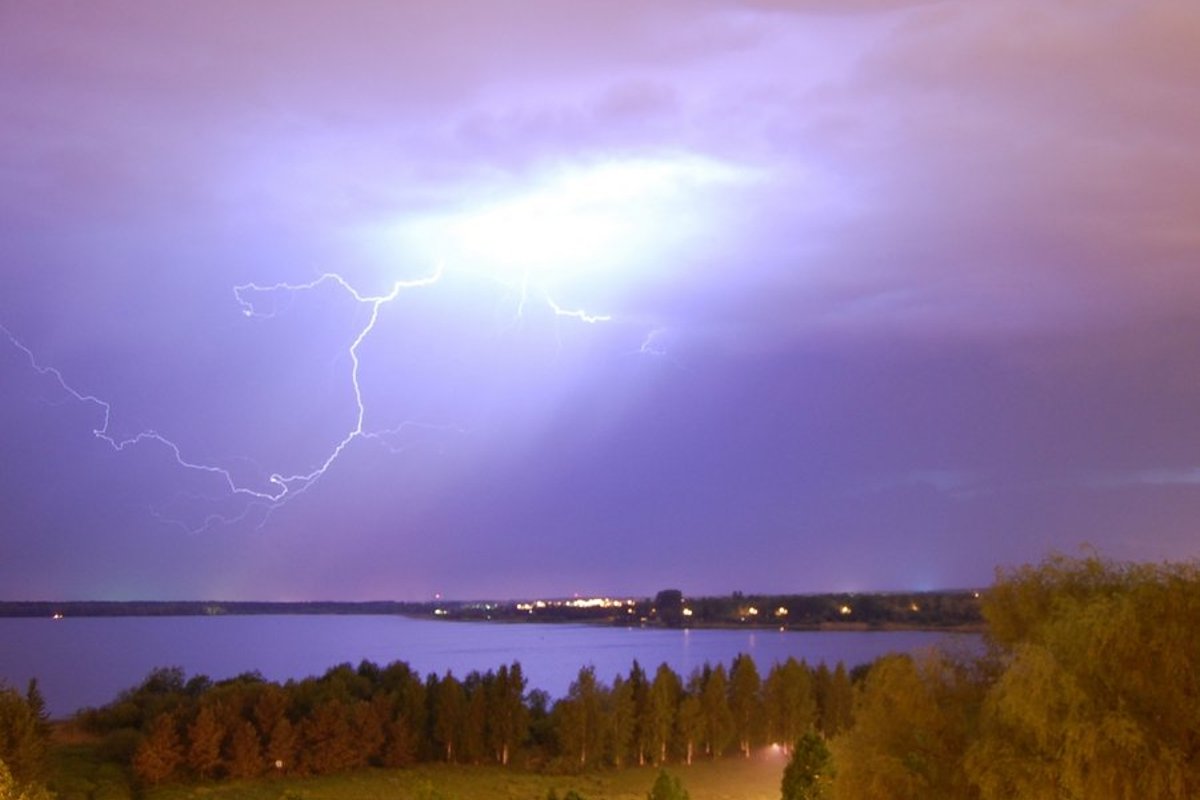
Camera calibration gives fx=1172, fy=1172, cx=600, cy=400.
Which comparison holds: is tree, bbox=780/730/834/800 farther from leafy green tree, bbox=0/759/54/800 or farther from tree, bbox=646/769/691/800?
leafy green tree, bbox=0/759/54/800

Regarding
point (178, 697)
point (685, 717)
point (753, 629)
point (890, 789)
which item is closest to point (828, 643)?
point (753, 629)

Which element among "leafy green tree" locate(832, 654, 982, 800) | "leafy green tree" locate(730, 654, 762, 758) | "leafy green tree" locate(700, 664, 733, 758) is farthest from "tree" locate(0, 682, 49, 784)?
"leafy green tree" locate(730, 654, 762, 758)

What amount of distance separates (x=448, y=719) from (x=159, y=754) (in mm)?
9447

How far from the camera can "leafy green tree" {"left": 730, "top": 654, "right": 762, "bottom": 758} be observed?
139ft

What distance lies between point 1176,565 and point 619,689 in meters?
28.0

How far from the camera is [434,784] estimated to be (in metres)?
30.0

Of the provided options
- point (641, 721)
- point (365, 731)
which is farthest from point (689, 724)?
point (365, 731)

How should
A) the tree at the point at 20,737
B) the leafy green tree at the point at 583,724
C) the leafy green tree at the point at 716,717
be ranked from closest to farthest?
the tree at the point at 20,737 < the leafy green tree at the point at 583,724 < the leafy green tree at the point at 716,717

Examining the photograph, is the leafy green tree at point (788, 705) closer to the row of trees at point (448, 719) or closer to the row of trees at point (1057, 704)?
the row of trees at point (448, 719)

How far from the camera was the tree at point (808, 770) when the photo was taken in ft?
73.1

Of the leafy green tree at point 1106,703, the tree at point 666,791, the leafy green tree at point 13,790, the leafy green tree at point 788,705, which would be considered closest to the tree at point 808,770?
the tree at point 666,791

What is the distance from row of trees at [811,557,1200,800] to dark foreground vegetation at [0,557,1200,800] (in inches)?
0.8

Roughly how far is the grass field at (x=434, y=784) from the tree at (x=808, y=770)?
8318 mm

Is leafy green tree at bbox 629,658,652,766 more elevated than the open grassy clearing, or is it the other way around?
leafy green tree at bbox 629,658,652,766
